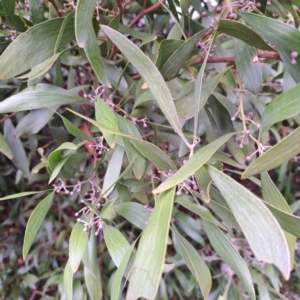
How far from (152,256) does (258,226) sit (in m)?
0.09

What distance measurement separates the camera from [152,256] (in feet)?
0.86

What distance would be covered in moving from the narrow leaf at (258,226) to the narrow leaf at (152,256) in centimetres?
6

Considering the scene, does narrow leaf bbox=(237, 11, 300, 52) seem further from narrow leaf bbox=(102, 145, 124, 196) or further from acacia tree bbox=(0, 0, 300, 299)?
narrow leaf bbox=(102, 145, 124, 196)

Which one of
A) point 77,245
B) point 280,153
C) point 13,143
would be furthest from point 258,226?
point 13,143

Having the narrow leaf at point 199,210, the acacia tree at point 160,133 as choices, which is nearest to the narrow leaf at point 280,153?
the acacia tree at point 160,133

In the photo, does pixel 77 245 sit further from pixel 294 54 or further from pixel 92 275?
pixel 294 54

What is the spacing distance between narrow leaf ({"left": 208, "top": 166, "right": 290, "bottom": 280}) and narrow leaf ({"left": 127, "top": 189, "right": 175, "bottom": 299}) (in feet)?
0.19

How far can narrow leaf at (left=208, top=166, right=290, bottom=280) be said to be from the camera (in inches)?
9.5

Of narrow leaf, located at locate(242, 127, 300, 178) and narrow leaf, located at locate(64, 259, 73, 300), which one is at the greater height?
narrow leaf, located at locate(242, 127, 300, 178)

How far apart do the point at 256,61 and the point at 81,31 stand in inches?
9.6

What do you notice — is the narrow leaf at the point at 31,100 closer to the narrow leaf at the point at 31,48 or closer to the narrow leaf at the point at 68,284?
the narrow leaf at the point at 31,48

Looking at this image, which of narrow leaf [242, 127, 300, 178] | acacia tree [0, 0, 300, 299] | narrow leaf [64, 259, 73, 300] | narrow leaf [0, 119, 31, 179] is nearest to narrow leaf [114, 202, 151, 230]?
acacia tree [0, 0, 300, 299]

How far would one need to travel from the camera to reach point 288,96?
12.7 inches

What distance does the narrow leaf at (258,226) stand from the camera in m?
0.24
